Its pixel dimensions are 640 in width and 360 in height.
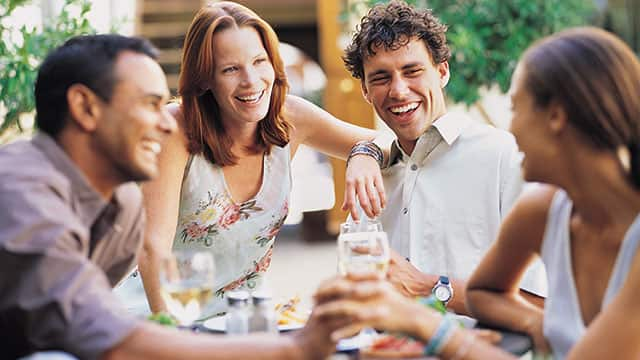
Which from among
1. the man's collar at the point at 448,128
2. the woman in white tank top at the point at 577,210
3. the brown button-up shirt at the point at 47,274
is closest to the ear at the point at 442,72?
the man's collar at the point at 448,128

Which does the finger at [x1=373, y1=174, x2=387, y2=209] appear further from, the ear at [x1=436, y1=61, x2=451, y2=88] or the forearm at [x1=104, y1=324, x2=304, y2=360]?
the forearm at [x1=104, y1=324, x2=304, y2=360]

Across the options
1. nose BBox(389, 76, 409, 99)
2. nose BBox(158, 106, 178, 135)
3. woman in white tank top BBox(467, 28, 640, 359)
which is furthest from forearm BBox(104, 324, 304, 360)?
nose BBox(389, 76, 409, 99)

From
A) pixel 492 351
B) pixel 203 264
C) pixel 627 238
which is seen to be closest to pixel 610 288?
pixel 627 238

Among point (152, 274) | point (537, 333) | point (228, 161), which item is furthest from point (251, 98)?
point (537, 333)

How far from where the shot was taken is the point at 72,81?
2018mm

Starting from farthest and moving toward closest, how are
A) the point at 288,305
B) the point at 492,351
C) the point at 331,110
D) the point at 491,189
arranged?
1. the point at 331,110
2. the point at 491,189
3. the point at 288,305
4. the point at 492,351

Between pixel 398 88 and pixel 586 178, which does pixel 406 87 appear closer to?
pixel 398 88

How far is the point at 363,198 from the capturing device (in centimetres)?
292

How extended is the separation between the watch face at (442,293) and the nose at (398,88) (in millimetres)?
611

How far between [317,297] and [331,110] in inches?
263

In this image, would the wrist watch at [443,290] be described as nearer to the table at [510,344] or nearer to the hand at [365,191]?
the hand at [365,191]

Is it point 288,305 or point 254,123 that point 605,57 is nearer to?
point 288,305

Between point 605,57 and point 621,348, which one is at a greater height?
point 605,57

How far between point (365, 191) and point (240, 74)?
0.54m
